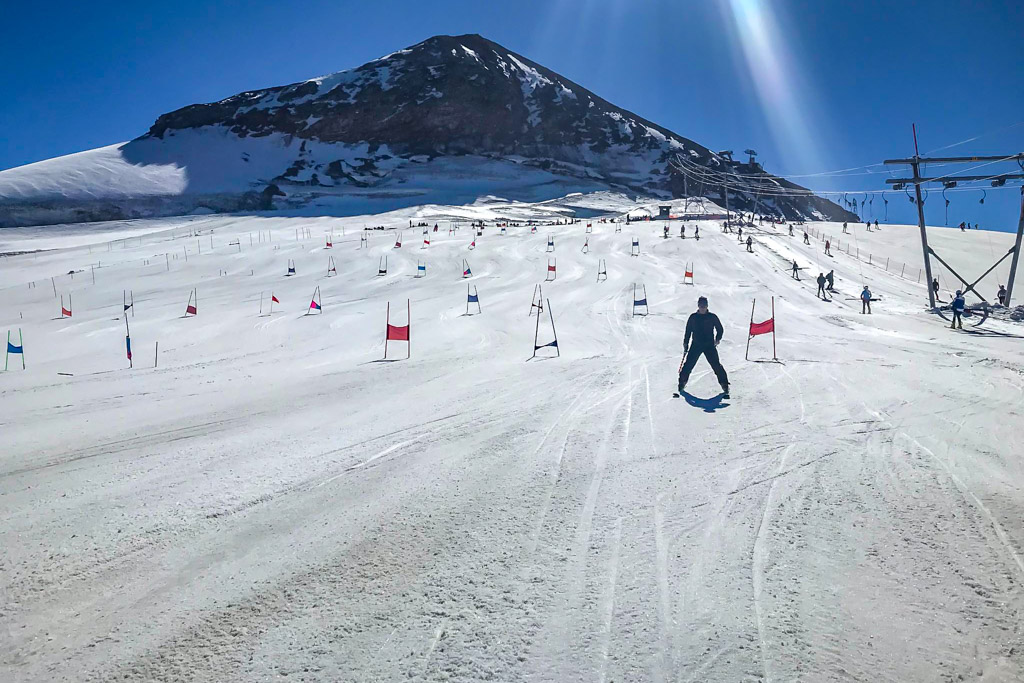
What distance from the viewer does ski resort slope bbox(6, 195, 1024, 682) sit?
10.3 ft

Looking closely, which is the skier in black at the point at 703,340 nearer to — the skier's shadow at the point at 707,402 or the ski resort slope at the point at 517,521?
the skier's shadow at the point at 707,402

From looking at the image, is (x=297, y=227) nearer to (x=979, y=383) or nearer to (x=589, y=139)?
(x=979, y=383)

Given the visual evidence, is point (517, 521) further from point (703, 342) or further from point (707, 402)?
point (703, 342)

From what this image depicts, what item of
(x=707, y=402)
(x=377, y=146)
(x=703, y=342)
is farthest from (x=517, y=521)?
(x=377, y=146)

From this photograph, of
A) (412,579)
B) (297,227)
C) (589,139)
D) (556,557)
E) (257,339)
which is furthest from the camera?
(589,139)

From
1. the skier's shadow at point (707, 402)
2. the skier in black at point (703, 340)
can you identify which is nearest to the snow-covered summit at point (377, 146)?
the skier in black at point (703, 340)

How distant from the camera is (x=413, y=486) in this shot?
5.31m

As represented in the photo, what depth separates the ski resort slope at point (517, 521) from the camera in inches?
123

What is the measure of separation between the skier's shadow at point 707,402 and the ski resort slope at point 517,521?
0.06 metres

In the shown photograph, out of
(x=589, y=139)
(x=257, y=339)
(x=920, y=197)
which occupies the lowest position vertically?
Answer: (x=257, y=339)

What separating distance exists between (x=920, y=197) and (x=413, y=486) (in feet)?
86.0

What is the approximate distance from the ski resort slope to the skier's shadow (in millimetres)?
64

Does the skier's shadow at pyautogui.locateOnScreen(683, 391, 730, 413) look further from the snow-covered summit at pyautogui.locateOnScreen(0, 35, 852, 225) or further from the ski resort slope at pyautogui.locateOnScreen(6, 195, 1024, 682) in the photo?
the snow-covered summit at pyautogui.locateOnScreen(0, 35, 852, 225)

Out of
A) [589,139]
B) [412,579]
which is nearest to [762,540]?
[412,579]
